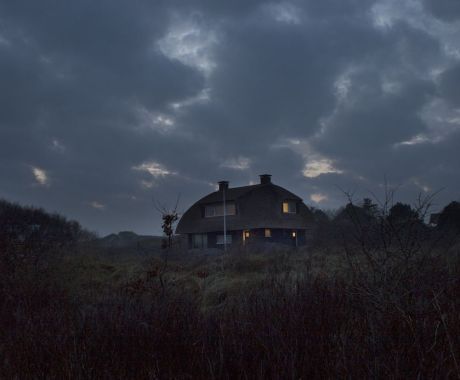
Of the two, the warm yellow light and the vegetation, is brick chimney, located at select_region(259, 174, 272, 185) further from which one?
the vegetation

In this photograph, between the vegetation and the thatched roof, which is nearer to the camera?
the vegetation

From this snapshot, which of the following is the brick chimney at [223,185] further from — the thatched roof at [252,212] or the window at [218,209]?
the window at [218,209]

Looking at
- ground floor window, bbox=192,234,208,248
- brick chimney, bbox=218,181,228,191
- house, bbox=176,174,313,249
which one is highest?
brick chimney, bbox=218,181,228,191

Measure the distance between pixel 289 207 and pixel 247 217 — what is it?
4820 mm

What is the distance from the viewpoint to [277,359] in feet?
11.4

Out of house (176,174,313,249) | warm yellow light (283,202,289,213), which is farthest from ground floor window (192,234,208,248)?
warm yellow light (283,202,289,213)

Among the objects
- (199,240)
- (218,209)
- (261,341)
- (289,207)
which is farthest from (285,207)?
(261,341)

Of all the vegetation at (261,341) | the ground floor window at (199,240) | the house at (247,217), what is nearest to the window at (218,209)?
the house at (247,217)

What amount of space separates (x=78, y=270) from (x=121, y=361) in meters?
10.3

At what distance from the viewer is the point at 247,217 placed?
37344mm

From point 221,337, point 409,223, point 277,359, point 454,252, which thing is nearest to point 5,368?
point 221,337

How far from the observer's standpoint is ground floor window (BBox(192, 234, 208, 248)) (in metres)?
40.5

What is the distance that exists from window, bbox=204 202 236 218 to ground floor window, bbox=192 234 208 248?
6.45 feet

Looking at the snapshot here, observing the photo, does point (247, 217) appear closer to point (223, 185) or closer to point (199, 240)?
point (223, 185)
